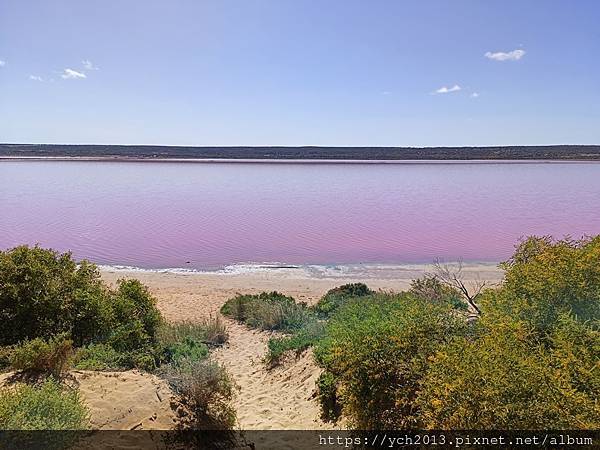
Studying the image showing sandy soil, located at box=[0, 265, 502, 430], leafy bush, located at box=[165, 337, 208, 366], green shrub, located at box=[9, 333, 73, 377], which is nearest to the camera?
sandy soil, located at box=[0, 265, 502, 430]

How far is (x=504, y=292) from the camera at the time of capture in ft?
21.2

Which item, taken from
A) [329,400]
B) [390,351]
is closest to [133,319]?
[329,400]

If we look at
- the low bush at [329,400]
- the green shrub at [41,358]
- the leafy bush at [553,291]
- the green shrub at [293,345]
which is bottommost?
the green shrub at [293,345]

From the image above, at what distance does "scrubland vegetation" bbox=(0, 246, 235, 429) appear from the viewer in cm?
570

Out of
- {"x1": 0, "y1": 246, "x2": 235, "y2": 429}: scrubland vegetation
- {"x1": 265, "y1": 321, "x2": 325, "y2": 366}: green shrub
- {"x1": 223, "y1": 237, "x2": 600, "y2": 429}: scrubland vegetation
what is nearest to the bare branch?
{"x1": 223, "y1": 237, "x2": 600, "y2": 429}: scrubland vegetation

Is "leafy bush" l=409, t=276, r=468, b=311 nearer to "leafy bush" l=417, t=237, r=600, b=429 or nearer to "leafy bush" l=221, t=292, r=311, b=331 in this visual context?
"leafy bush" l=417, t=237, r=600, b=429

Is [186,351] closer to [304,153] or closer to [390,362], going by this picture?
[390,362]

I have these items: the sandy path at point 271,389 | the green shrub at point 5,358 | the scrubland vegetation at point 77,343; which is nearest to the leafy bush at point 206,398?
the scrubland vegetation at point 77,343

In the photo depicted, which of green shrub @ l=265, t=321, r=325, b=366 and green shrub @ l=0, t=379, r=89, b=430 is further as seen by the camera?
green shrub @ l=265, t=321, r=325, b=366

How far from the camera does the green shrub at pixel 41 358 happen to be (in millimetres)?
7035

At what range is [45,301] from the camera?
28.8 ft

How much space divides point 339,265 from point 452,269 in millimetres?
4586

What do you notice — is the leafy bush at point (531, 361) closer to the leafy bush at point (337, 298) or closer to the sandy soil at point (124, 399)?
the sandy soil at point (124, 399)

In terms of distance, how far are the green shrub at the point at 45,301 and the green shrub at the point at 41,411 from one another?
2964 millimetres
